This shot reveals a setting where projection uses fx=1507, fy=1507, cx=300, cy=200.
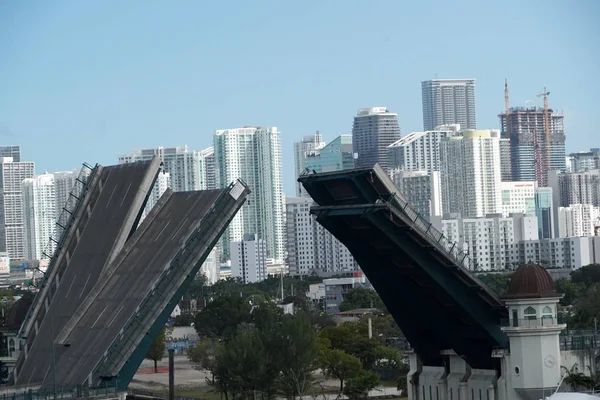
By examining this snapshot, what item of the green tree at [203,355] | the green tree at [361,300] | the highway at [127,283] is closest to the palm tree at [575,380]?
the highway at [127,283]

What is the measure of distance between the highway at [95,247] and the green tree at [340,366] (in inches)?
1018

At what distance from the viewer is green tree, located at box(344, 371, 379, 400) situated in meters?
64.1

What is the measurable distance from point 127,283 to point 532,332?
12.0 m

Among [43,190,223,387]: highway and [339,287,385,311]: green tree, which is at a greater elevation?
[43,190,223,387]: highway

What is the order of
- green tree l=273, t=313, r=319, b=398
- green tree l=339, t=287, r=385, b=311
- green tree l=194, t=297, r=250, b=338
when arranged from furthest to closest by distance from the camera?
green tree l=339, t=287, r=385, b=311
green tree l=194, t=297, r=250, b=338
green tree l=273, t=313, r=319, b=398

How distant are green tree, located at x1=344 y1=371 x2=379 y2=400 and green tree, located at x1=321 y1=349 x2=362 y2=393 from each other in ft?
12.6

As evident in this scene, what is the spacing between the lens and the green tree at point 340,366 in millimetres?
68875

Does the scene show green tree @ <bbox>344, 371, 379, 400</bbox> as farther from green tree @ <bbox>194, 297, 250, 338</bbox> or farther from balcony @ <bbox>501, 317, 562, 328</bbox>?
green tree @ <bbox>194, 297, 250, 338</bbox>

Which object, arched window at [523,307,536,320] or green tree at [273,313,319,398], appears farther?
green tree at [273,313,319,398]

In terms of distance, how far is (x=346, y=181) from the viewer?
115 ft

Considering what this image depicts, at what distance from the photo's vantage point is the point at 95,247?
1719 inches

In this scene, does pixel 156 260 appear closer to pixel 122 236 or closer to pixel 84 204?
pixel 122 236

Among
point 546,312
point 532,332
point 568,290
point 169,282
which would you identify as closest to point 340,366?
point 169,282

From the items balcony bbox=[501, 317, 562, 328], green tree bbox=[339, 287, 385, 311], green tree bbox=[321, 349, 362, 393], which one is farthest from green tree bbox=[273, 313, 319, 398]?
green tree bbox=[339, 287, 385, 311]
